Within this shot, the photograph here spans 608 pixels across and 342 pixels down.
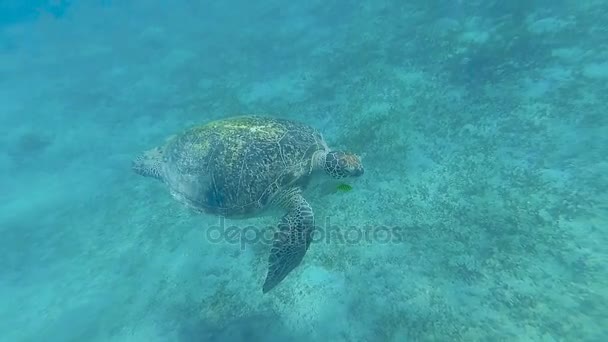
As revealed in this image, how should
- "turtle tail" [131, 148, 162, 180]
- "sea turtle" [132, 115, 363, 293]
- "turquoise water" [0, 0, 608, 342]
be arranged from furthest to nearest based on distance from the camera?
"turtle tail" [131, 148, 162, 180]
"sea turtle" [132, 115, 363, 293]
"turquoise water" [0, 0, 608, 342]

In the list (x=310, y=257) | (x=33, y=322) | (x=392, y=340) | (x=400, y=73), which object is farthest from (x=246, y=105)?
(x=392, y=340)

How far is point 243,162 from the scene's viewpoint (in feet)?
16.8

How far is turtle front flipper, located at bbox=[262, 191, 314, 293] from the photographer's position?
14.5ft

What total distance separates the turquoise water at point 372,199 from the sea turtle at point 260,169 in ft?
2.13

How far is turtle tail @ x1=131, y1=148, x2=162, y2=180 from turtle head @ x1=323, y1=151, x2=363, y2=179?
3.85m

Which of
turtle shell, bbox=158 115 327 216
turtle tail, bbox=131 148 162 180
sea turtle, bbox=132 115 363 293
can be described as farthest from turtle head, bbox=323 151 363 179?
turtle tail, bbox=131 148 162 180

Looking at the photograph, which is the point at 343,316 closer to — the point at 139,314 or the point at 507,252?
the point at 507,252

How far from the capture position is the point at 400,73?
9812mm

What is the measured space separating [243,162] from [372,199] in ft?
9.04

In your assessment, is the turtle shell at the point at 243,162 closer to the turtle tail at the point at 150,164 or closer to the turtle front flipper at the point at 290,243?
the turtle front flipper at the point at 290,243

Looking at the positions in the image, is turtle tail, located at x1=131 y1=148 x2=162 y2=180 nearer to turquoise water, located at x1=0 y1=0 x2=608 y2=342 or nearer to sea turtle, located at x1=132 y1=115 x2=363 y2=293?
turquoise water, located at x1=0 y1=0 x2=608 y2=342

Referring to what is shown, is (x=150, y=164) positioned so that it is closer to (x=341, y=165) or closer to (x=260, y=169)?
(x=260, y=169)

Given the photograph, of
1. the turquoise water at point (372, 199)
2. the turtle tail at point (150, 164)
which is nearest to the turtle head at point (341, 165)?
the turquoise water at point (372, 199)

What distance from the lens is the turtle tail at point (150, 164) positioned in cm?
713
